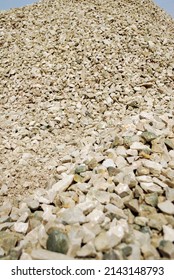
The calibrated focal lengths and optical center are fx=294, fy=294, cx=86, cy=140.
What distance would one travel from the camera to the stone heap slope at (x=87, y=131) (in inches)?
140

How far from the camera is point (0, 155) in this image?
628cm

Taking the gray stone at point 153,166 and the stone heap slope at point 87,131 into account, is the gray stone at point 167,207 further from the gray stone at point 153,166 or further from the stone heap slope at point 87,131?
the gray stone at point 153,166

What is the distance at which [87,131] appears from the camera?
22.5ft

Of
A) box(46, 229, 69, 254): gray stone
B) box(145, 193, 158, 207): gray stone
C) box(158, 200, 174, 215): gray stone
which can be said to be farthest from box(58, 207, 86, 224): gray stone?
box(158, 200, 174, 215): gray stone

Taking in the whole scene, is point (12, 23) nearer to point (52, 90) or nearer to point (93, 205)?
point (52, 90)

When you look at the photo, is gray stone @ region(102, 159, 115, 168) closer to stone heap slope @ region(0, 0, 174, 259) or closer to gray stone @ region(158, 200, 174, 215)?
stone heap slope @ region(0, 0, 174, 259)

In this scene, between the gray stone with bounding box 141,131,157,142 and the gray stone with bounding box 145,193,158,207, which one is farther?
the gray stone with bounding box 141,131,157,142

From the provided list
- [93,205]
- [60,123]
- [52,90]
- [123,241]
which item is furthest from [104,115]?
[123,241]

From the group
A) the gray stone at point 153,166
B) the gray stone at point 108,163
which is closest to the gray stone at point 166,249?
the gray stone at point 153,166

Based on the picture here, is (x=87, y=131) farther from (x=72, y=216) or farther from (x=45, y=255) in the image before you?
(x=45, y=255)

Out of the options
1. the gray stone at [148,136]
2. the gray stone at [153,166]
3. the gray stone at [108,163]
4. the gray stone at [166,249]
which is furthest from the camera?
the gray stone at [148,136]

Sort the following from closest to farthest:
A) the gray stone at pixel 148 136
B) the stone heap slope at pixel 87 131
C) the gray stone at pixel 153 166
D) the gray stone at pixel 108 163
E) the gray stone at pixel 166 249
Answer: the gray stone at pixel 166 249 < the stone heap slope at pixel 87 131 < the gray stone at pixel 153 166 < the gray stone at pixel 108 163 < the gray stone at pixel 148 136

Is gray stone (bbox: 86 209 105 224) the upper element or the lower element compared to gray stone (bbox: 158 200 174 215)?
lower

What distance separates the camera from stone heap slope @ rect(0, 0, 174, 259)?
3557mm
